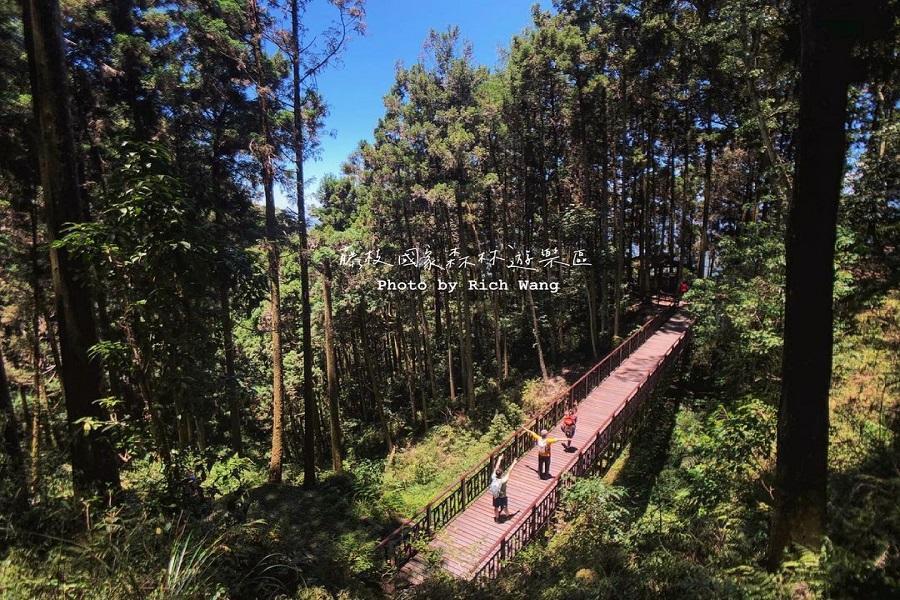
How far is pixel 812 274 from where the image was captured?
396 centimetres

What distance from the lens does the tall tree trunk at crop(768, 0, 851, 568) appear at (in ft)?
12.5

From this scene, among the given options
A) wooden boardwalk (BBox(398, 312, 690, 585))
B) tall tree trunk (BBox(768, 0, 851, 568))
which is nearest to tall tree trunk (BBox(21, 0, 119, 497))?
wooden boardwalk (BBox(398, 312, 690, 585))

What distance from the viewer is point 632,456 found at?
1250 centimetres

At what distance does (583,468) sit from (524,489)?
1.59m

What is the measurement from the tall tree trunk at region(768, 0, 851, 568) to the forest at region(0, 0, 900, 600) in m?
0.02

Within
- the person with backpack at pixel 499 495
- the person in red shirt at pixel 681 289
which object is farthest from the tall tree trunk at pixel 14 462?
the person in red shirt at pixel 681 289

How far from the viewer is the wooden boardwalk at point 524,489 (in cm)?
888

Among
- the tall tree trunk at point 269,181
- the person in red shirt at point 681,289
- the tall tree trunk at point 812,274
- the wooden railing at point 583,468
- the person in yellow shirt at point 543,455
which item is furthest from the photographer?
the person in red shirt at point 681,289

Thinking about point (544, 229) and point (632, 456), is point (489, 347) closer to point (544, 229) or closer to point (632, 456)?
point (544, 229)

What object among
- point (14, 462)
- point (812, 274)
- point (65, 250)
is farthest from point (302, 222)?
point (812, 274)

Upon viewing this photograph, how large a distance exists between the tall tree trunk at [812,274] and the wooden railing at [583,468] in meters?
4.55

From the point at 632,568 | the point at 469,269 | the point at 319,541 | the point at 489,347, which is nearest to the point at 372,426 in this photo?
the point at 489,347

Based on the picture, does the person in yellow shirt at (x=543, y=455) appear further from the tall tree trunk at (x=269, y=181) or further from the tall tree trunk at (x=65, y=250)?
the tall tree trunk at (x=65, y=250)

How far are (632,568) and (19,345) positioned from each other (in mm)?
21604
